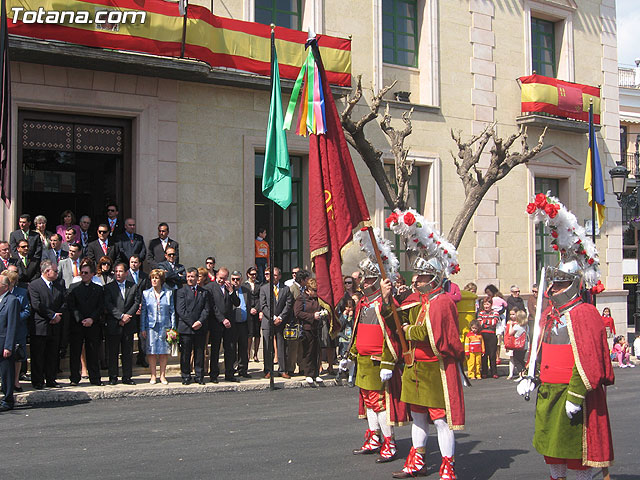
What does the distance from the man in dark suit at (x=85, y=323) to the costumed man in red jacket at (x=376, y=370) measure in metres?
5.16

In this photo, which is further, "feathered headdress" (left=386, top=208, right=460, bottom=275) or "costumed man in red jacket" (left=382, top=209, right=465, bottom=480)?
"feathered headdress" (left=386, top=208, right=460, bottom=275)

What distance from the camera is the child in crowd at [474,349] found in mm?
15008

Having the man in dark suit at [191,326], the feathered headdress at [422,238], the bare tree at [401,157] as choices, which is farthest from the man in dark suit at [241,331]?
the feathered headdress at [422,238]

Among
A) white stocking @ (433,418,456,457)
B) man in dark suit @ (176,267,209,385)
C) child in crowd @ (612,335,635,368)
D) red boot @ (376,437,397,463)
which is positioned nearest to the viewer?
white stocking @ (433,418,456,457)

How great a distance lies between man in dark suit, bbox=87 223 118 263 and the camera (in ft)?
42.0

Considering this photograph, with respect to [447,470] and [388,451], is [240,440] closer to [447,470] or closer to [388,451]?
[388,451]

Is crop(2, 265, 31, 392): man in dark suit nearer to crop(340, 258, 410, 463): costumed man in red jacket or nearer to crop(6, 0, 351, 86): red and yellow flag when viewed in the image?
crop(6, 0, 351, 86): red and yellow flag

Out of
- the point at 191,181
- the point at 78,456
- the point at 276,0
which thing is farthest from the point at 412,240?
the point at 276,0

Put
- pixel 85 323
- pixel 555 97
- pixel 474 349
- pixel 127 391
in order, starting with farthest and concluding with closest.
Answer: pixel 555 97
pixel 474 349
pixel 85 323
pixel 127 391

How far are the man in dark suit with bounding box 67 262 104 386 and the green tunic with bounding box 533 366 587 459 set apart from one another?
7.49 meters

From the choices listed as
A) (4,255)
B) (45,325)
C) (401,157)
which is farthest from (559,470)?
(401,157)

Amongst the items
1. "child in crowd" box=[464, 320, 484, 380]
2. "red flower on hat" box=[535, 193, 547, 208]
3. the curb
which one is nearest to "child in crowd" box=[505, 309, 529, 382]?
"child in crowd" box=[464, 320, 484, 380]

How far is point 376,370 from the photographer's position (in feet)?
24.9

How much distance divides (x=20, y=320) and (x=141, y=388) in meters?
2.09
